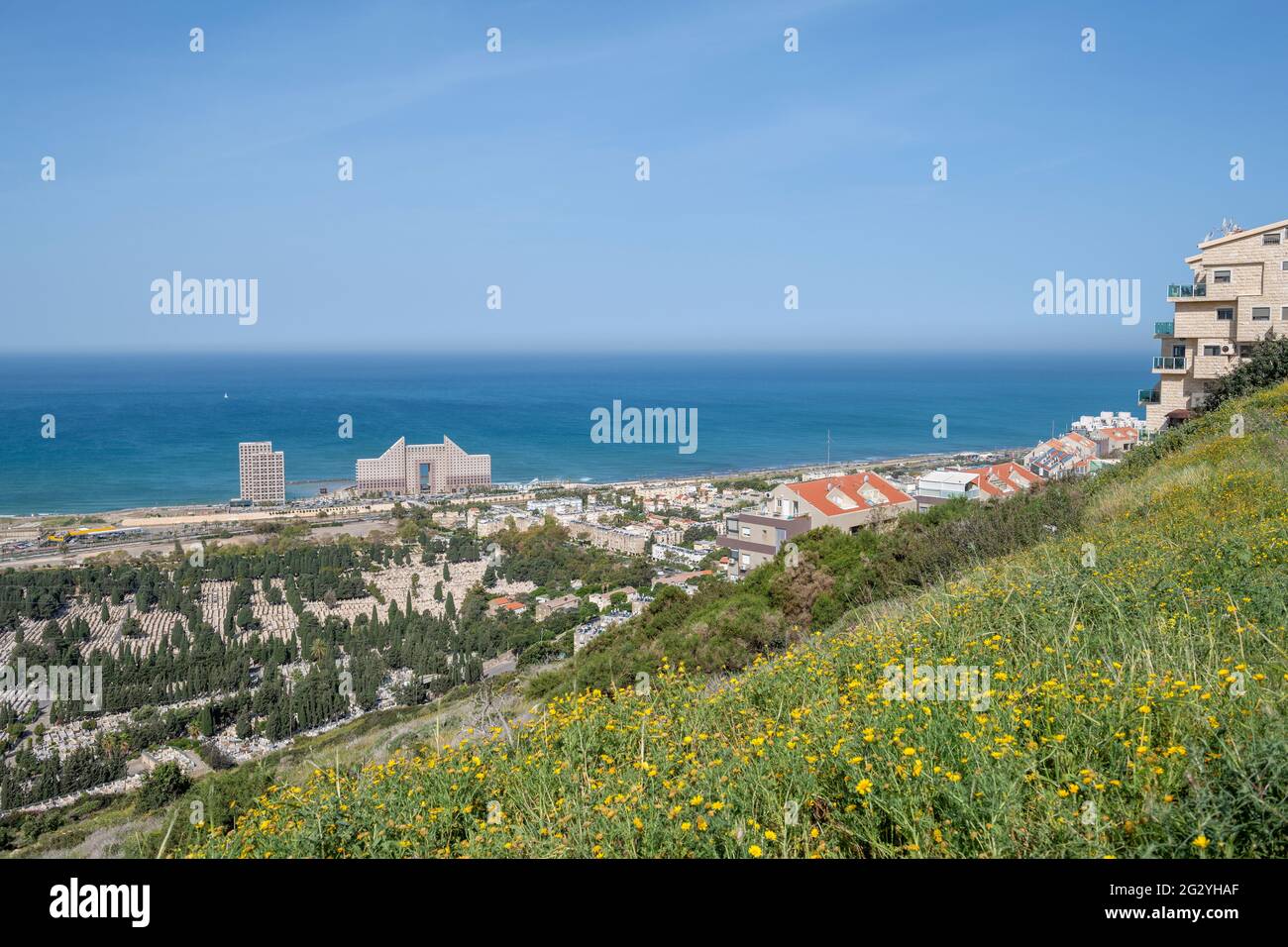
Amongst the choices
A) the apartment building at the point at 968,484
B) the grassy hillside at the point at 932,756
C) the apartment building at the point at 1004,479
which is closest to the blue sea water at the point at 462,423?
the apartment building at the point at 1004,479

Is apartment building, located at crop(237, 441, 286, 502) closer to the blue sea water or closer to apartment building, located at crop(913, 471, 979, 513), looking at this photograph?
the blue sea water

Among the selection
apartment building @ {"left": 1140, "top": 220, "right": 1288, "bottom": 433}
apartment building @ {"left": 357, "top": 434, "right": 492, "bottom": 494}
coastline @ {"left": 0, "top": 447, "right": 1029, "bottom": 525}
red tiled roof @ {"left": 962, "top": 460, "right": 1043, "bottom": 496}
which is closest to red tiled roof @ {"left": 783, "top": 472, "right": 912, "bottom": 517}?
red tiled roof @ {"left": 962, "top": 460, "right": 1043, "bottom": 496}

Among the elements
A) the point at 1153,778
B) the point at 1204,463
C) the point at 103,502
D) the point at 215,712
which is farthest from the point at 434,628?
the point at 103,502

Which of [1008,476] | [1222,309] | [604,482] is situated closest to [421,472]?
[604,482]

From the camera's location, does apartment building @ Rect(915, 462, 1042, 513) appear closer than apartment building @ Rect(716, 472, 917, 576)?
No

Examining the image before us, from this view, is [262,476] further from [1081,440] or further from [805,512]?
[1081,440]
